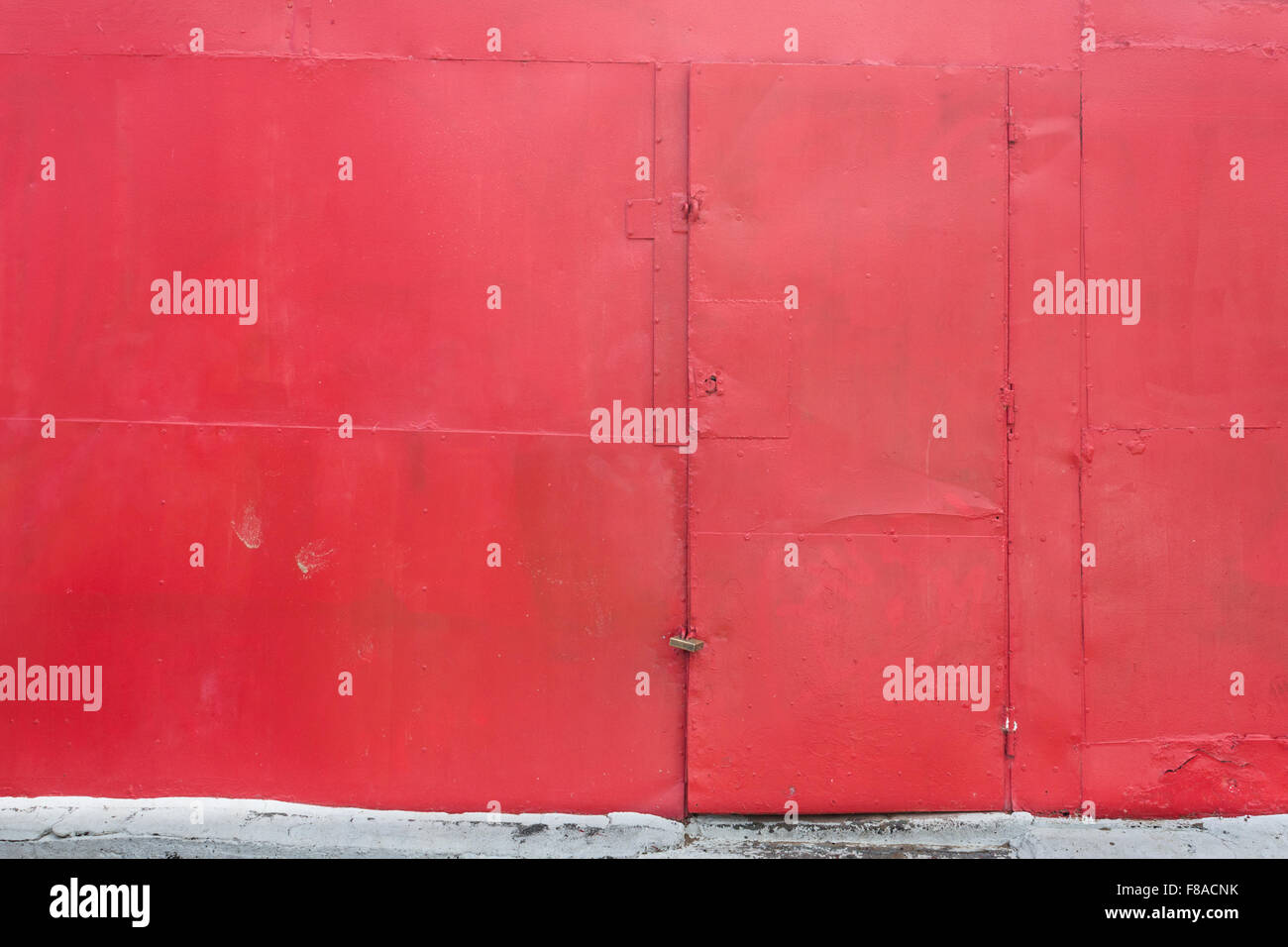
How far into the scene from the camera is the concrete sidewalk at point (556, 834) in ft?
11.8

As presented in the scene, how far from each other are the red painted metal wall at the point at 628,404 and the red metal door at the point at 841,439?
0.06 ft

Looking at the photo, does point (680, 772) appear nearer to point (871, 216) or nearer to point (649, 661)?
point (649, 661)

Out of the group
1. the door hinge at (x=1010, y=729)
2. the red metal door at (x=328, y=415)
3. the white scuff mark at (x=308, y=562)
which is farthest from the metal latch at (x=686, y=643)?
the white scuff mark at (x=308, y=562)

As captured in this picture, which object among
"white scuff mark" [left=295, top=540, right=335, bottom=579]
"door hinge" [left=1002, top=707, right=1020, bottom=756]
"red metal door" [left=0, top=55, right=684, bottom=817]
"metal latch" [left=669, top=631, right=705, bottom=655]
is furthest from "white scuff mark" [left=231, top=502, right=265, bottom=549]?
"door hinge" [left=1002, top=707, right=1020, bottom=756]

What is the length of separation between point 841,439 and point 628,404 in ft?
3.44

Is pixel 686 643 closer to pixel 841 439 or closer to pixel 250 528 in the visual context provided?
pixel 841 439

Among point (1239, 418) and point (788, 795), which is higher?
point (1239, 418)

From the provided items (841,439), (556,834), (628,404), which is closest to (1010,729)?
(841,439)

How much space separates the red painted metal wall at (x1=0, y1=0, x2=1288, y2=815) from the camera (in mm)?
3729

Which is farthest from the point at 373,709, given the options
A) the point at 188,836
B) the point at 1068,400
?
the point at 1068,400

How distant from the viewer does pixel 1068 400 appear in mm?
3762

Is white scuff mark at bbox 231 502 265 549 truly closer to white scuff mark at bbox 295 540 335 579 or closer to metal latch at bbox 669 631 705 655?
white scuff mark at bbox 295 540 335 579

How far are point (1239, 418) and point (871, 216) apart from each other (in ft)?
6.71

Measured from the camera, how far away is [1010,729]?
12.3 ft
